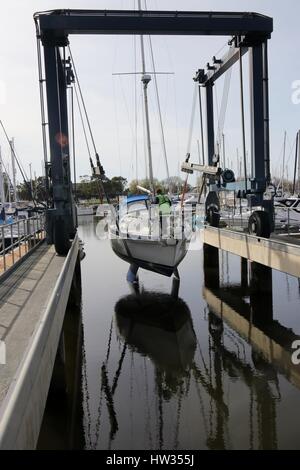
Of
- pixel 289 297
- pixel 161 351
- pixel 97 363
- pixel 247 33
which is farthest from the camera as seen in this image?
pixel 289 297

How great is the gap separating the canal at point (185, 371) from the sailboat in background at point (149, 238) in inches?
50.7

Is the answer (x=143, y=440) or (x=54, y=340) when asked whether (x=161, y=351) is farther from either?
(x=54, y=340)

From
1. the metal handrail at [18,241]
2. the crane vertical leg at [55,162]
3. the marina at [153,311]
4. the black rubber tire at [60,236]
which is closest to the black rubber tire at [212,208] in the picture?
the marina at [153,311]

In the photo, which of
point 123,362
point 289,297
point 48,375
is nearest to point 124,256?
point 289,297

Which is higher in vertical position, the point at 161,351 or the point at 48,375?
the point at 48,375

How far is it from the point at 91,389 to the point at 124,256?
8319 mm

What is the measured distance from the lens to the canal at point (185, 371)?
655cm

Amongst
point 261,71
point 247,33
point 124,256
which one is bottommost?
point 124,256

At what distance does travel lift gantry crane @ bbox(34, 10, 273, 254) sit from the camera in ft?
38.9

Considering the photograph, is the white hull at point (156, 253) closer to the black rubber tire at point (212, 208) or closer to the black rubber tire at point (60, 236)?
the black rubber tire at point (212, 208)

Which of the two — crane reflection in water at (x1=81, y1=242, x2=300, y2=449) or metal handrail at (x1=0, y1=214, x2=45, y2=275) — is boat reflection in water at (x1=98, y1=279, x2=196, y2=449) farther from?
metal handrail at (x1=0, y1=214, x2=45, y2=275)

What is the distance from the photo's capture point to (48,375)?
4773mm

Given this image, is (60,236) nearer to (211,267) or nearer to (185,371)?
(185,371)

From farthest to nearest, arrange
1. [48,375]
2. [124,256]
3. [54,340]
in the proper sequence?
[124,256], [54,340], [48,375]
